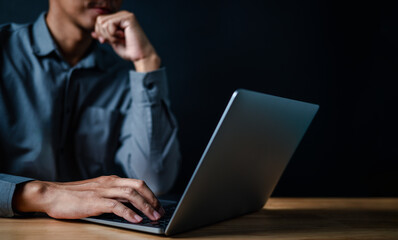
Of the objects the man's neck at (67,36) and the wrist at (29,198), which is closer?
the wrist at (29,198)

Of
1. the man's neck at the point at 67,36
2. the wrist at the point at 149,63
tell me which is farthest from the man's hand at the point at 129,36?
the man's neck at the point at 67,36

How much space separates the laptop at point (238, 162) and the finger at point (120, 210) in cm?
1

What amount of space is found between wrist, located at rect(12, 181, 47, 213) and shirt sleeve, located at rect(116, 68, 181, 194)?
755 mm

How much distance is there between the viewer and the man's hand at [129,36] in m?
1.47

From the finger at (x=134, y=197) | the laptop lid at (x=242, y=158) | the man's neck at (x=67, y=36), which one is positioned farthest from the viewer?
the man's neck at (x=67, y=36)

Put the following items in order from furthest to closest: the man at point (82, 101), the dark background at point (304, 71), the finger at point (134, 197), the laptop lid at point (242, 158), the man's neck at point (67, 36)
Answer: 1. the dark background at point (304, 71)
2. the man's neck at point (67, 36)
3. the man at point (82, 101)
4. the finger at point (134, 197)
5. the laptop lid at point (242, 158)

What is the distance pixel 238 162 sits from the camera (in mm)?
684

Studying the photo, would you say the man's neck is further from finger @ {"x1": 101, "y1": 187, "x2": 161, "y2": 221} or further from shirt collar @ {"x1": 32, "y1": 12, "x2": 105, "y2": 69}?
finger @ {"x1": 101, "y1": 187, "x2": 161, "y2": 221}

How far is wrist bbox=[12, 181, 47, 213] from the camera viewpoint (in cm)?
73

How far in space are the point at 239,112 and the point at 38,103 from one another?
1.11 meters

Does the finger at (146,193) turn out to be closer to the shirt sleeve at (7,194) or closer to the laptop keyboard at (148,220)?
the laptop keyboard at (148,220)

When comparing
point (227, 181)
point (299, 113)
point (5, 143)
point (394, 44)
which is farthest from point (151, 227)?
point (394, 44)

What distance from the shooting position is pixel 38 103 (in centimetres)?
145

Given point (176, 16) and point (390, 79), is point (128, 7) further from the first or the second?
point (390, 79)
